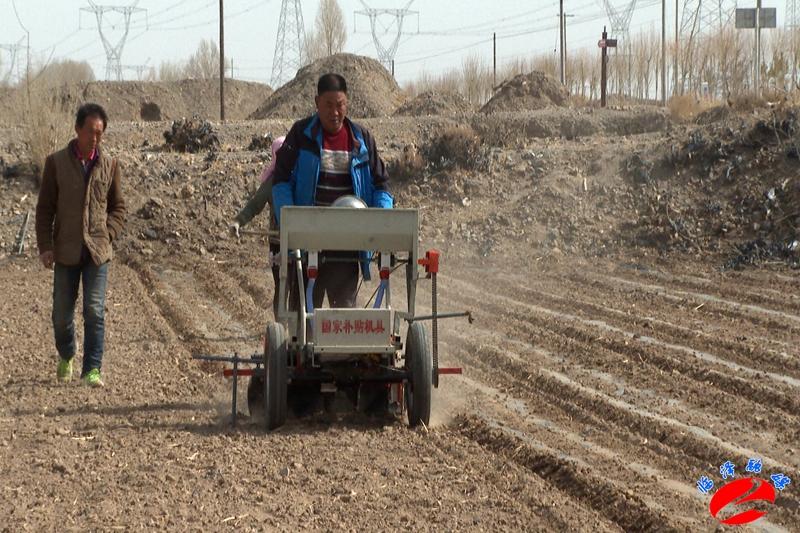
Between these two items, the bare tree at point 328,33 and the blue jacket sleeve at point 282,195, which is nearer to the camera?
the blue jacket sleeve at point 282,195

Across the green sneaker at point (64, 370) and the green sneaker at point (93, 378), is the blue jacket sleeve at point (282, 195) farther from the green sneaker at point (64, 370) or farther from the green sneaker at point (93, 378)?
the green sneaker at point (64, 370)

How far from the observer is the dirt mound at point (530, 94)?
119ft

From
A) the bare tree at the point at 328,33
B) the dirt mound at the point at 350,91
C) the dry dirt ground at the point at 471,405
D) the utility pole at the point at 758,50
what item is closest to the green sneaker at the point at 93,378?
the dry dirt ground at the point at 471,405

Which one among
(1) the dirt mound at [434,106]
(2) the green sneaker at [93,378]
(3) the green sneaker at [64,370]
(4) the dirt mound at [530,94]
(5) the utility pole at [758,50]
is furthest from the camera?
(1) the dirt mound at [434,106]

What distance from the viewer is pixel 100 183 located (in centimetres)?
775

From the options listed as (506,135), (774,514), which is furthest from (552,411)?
(506,135)

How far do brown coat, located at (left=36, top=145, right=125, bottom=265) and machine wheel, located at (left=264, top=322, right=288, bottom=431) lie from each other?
1.85m

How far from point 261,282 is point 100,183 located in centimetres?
580

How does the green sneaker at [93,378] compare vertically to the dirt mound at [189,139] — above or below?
below

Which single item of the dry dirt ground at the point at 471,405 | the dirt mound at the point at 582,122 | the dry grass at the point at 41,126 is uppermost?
the dirt mound at the point at 582,122

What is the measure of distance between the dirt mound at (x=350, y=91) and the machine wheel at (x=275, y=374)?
1241 inches

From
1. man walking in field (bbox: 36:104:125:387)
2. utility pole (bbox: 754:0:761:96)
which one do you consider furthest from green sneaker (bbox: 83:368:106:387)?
utility pole (bbox: 754:0:761:96)

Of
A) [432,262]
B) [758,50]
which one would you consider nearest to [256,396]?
[432,262]

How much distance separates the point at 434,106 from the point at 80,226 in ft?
98.1
